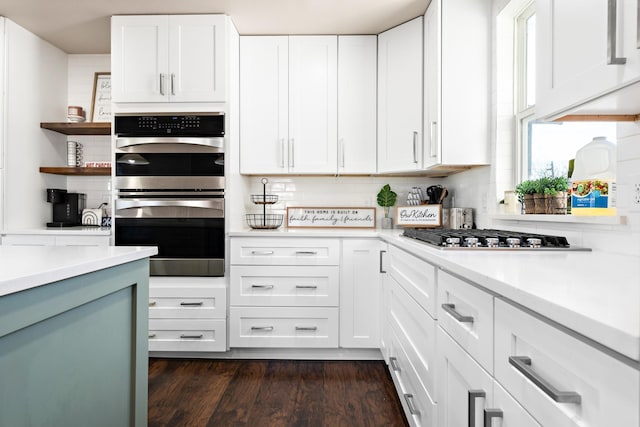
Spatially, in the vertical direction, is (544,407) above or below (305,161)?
below

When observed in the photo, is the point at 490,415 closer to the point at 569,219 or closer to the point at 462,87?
the point at 569,219

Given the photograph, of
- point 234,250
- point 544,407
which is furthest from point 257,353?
point 544,407

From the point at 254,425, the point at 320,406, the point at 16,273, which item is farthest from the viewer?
the point at 320,406

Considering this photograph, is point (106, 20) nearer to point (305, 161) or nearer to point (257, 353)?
point (305, 161)

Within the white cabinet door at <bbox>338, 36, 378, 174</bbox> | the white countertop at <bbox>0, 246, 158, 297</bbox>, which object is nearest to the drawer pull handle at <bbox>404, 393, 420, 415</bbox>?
the white countertop at <bbox>0, 246, 158, 297</bbox>

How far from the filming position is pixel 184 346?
2.84 metres

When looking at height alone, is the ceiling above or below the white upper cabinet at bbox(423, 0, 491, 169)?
above

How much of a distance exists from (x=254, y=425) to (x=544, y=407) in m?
1.65

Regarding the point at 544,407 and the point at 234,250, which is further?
the point at 234,250

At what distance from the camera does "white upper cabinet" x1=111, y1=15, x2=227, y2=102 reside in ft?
9.43

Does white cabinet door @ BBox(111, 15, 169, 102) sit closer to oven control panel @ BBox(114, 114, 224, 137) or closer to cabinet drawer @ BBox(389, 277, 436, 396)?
oven control panel @ BBox(114, 114, 224, 137)

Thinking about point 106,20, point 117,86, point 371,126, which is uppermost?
point 106,20

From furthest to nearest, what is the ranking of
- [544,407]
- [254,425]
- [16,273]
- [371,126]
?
[371,126], [254,425], [16,273], [544,407]

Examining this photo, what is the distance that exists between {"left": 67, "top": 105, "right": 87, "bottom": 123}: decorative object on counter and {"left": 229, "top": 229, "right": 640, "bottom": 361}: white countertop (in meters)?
3.12
